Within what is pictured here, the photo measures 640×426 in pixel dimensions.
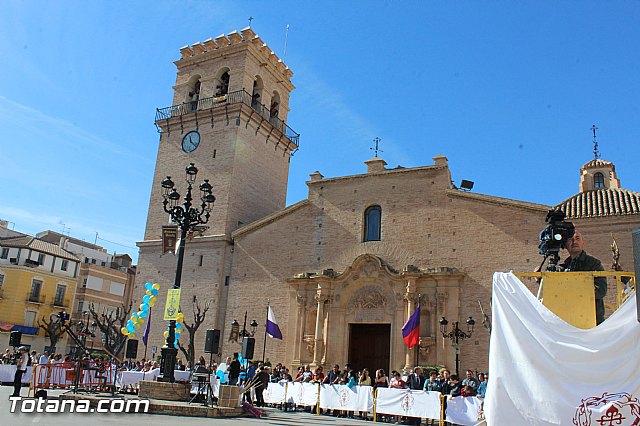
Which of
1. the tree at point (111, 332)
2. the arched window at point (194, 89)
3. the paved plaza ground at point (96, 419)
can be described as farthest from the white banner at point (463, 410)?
the arched window at point (194, 89)

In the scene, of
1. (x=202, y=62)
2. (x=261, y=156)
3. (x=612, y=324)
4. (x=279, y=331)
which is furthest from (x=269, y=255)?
(x=612, y=324)

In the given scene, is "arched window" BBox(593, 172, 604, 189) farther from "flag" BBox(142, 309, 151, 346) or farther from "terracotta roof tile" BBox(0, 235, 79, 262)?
"terracotta roof tile" BBox(0, 235, 79, 262)

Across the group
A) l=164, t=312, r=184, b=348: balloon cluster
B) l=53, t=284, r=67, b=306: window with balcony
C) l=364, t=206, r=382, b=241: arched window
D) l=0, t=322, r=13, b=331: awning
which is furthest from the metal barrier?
l=53, t=284, r=67, b=306: window with balcony

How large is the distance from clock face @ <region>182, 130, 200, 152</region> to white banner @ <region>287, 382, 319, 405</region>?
16.0 metres

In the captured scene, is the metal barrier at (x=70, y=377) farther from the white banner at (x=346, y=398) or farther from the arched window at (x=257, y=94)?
the arched window at (x=257, y=94)

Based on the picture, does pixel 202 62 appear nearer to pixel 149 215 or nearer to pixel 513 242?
pixel 149 215

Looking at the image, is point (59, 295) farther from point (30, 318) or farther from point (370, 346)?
point (370, 346)

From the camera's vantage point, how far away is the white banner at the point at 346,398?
14.8m

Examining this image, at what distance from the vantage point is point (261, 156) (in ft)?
97.6

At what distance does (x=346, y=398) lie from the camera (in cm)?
1512

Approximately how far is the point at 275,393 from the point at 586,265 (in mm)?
12770

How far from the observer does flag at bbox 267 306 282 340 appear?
23.0 m

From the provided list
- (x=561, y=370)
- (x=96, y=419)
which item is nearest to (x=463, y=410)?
(x=96, y=419)

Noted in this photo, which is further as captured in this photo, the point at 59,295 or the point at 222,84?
the point at 59,295
